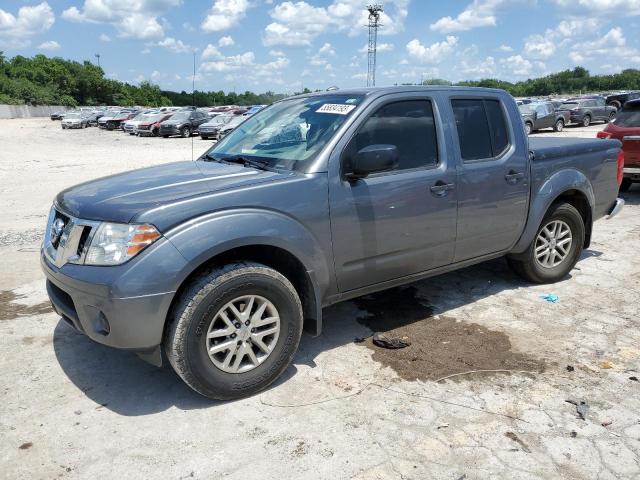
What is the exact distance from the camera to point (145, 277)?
291 cm

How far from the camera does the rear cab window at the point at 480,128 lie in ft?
14.3

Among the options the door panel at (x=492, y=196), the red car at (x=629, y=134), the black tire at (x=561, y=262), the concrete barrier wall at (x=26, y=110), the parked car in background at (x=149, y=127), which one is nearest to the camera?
the door panel at (x=492, y=196)

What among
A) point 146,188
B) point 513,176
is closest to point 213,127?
point 513,176

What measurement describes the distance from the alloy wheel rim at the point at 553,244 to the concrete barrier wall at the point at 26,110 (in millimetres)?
75613

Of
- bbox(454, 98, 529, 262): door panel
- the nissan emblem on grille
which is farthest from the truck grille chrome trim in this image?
bbox(454, 98, 529, 262): door panel

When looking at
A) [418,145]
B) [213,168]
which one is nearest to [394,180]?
[418,145]

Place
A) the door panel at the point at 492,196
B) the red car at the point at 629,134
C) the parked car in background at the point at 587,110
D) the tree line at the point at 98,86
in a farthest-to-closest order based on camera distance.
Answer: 1. the tree line at the point at 98,86
2. the parked car in background at the point at 587,110
3. the red car at the point at 629,134
4. the door panel at the point at 492,196

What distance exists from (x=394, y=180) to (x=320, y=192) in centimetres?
64

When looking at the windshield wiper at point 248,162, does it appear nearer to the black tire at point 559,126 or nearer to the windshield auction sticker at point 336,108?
the windshield auction sticker at point 336,108

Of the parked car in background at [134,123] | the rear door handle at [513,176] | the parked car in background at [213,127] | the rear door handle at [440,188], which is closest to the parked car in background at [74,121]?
the parked car in background at [134,123]

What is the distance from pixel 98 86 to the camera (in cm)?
9525

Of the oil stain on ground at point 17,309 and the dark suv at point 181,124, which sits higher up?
the dark suv at point 181,124

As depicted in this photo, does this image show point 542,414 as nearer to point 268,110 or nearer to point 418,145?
point 418,145

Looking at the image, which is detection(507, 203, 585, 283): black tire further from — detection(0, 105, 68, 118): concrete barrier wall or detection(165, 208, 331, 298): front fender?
detection(0, 105, 68, 118): concrete barrier wall
